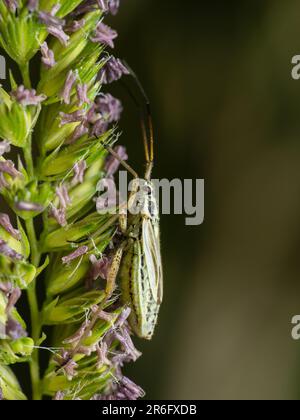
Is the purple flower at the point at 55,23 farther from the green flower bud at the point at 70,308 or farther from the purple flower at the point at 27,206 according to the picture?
the green flower bud at the point at 70,308

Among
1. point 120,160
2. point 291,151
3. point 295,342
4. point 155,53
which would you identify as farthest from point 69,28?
point 295,342

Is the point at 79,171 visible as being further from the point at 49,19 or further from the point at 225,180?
the point at 225,180

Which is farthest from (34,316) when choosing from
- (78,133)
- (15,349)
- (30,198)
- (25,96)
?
(25,96)

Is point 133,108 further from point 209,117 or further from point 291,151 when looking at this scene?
point 291,151

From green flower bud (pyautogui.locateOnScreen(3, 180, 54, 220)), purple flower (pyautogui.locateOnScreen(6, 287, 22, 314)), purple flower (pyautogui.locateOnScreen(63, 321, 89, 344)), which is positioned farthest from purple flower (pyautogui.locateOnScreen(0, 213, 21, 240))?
purple flower (pyautogui.locateOnScreen(63, 321, 89, 344))

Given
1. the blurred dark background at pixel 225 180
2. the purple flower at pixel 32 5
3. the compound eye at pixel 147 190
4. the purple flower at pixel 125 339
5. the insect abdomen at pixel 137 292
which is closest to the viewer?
the purple flower at pixel 32 5

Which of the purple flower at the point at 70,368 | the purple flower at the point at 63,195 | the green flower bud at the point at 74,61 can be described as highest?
the green flower bud at the point at 74,61

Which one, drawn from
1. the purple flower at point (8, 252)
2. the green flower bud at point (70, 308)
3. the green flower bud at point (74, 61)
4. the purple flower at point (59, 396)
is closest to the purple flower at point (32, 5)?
the green flower bud at point (74, 61)
